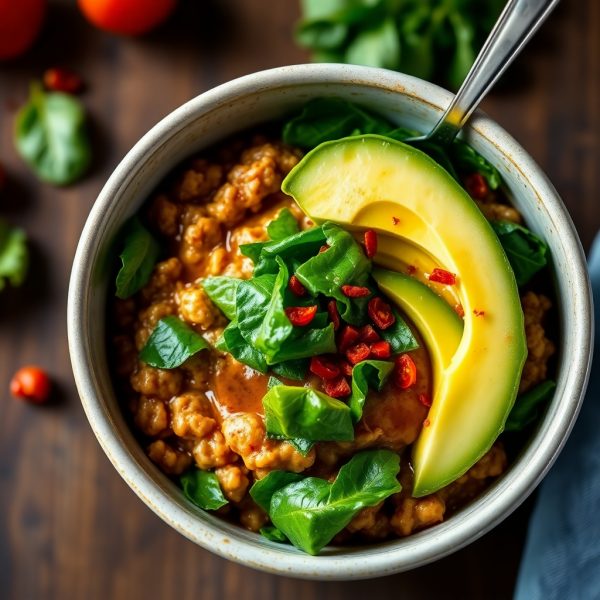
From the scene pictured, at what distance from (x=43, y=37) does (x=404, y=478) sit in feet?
7.76

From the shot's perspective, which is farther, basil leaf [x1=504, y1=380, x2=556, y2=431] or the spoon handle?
basil leaf [x1=504, y1=380, x2=556, y2=431]

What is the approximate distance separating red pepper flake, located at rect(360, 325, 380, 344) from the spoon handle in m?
0.65

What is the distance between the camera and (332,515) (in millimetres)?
2023

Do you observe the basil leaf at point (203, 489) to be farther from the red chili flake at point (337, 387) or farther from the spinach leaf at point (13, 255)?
the spinach leaf at point (13, 255)

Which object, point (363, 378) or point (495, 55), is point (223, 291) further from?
point (495, 55)

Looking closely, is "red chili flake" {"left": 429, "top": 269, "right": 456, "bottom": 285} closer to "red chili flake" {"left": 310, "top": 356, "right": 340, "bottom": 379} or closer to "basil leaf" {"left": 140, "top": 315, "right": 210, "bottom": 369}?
"red chili flake" {"left": 310, "top": 356, "right": 340, "bottom": 379}

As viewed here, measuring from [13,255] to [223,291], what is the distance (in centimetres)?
123

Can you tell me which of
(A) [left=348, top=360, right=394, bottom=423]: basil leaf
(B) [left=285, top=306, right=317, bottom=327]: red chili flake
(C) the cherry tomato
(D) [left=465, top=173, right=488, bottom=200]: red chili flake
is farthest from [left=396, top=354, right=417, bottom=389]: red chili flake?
(C) the cherry tomato

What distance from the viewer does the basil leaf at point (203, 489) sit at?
7.27ft

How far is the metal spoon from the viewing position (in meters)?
1.99

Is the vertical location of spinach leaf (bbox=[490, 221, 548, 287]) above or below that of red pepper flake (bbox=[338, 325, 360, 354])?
above

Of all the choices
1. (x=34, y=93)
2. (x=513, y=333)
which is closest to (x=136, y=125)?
(x=34, y=93)

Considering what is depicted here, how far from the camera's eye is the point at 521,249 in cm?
231

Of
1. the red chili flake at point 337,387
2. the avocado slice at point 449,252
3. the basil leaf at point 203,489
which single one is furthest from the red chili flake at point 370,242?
the basil leaf at point 203,489
